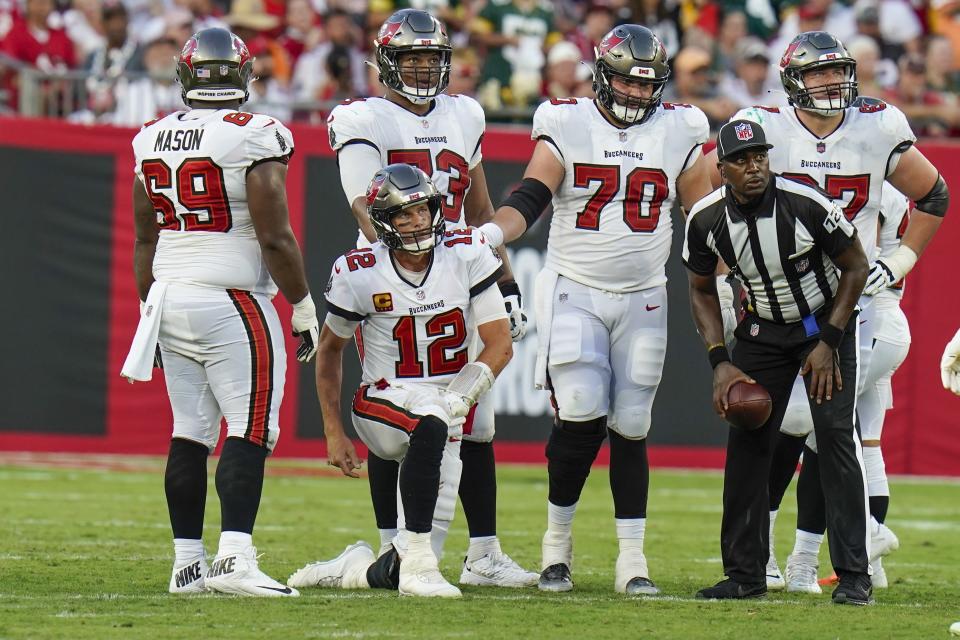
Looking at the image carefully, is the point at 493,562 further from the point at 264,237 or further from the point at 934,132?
the point at 934,132

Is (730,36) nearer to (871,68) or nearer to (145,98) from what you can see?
(871,68)

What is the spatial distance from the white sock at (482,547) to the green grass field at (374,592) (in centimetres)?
26

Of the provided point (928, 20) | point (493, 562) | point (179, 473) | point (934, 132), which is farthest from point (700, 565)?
point (928, 20)

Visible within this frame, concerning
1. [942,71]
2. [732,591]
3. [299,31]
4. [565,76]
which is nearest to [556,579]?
[732,591]

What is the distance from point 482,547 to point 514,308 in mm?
961

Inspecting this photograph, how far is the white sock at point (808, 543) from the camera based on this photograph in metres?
6.29

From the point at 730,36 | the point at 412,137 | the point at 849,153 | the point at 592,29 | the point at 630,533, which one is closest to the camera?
the point at 630,533

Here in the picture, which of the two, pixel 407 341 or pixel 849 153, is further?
pixel 849 153

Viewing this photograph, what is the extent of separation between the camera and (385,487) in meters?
6.21

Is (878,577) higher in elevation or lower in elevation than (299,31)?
lower

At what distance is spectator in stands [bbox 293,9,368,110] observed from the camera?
13086mm

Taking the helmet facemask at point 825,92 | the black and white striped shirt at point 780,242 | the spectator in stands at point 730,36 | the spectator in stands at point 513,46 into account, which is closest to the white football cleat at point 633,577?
the black and white striped shirt at point 780,242

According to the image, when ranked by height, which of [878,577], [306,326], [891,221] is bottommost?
[878,577]

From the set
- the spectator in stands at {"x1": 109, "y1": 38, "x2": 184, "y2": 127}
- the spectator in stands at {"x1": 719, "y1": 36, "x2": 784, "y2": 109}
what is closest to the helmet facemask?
the spectator in stands at {"x1": 719, "y1": 36, "x2": 784, "y2": 109}
